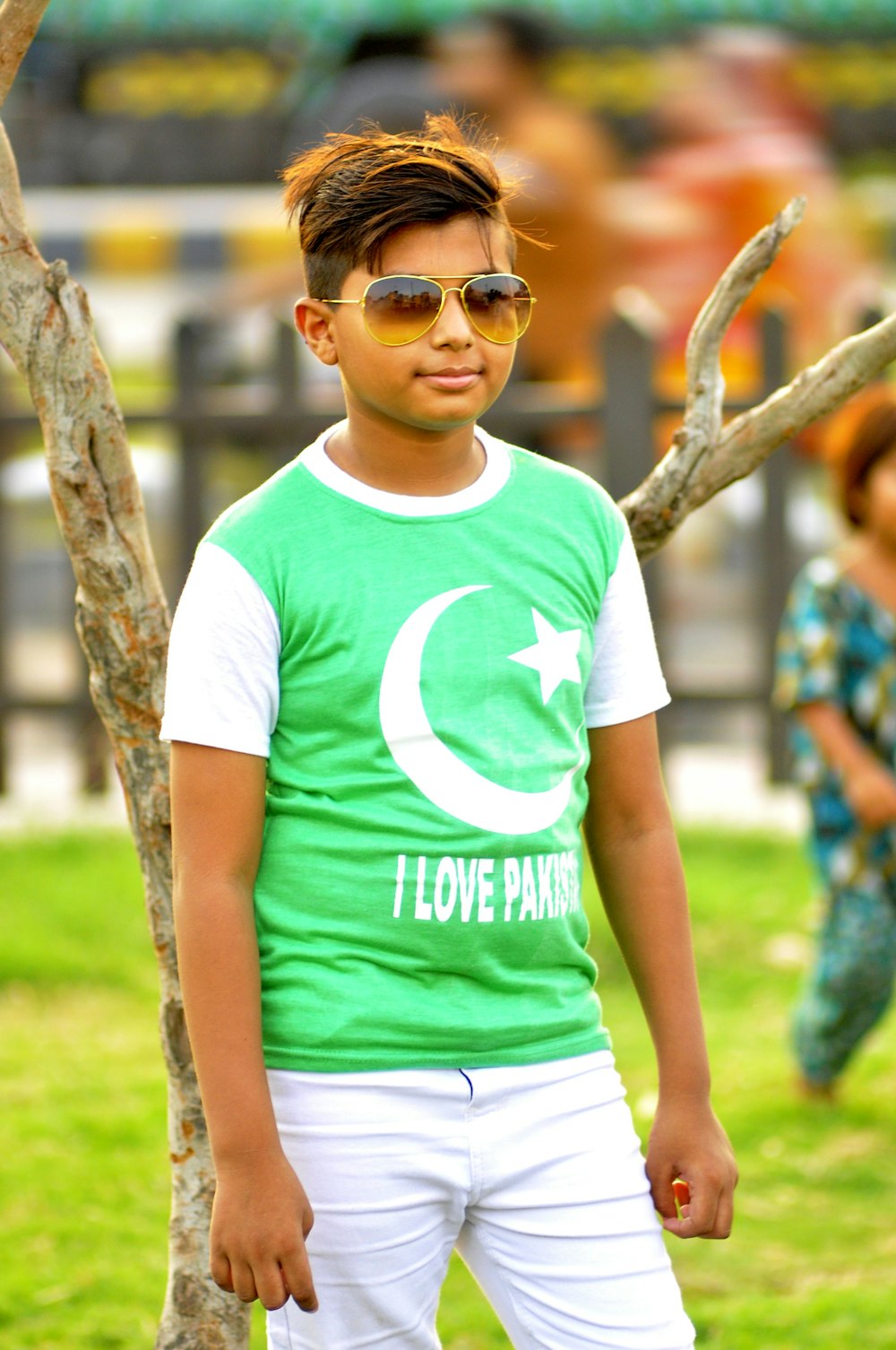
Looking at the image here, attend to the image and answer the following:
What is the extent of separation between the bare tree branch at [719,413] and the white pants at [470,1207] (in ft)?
2.36

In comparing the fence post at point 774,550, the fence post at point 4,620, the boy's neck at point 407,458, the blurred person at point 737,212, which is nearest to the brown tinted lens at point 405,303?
the boy's neck at point 407,458

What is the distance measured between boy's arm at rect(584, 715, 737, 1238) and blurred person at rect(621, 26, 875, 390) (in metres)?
6.94

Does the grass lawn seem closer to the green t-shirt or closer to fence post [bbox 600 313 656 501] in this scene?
the green t-shirt

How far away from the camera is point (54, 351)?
193 centimetres

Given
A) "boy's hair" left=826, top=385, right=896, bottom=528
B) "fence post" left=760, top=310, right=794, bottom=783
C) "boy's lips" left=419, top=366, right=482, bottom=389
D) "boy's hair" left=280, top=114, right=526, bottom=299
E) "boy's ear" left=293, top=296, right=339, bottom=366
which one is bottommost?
"fence post" left=760, top=310, right=794, bottom=783

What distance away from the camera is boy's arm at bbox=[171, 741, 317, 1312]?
1.55 metres

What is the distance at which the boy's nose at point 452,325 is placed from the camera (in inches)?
63.9

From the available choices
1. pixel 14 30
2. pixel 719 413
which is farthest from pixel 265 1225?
pixel 14 30

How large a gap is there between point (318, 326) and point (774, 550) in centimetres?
479

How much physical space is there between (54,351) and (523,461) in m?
0.54

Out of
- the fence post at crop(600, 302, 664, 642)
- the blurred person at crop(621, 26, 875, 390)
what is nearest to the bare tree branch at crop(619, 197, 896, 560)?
the fence post at crop(600, 302, 664, 642)

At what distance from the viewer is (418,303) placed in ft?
5.32

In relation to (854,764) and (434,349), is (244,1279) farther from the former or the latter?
(854,764)

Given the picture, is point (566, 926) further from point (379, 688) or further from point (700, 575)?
point (700, 575)
